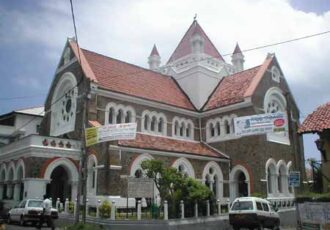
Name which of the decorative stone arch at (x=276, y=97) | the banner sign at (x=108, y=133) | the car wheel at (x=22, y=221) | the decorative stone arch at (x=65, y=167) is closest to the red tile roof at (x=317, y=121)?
the banner sign at (x=108, y=133)

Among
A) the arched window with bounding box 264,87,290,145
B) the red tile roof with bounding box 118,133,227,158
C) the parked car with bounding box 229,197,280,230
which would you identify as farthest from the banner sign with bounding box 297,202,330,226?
the arched window with bounding box 264,87,290,145

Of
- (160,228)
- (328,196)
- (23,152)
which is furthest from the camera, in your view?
(23,152)

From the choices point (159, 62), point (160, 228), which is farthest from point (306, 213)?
point (159, 62)

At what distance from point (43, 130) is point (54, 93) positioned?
3388 mm

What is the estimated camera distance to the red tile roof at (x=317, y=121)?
53.4 feet

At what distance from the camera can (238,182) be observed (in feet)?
108

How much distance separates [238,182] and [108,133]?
1567 centimetres

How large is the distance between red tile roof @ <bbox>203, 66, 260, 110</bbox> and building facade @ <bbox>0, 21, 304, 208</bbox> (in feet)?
0.44

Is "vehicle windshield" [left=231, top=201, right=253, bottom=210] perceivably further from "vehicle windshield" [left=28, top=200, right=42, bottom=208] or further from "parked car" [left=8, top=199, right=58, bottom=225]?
"vehicle windshield" [left=28, top=200, right=42, bottom=208]

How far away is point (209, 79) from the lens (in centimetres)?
3900

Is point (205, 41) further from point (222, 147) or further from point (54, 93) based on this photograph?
point (54, 93)

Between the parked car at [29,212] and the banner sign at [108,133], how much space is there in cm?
477

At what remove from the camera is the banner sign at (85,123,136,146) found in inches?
789

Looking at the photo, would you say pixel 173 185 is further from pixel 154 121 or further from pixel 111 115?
pixel 154 121
